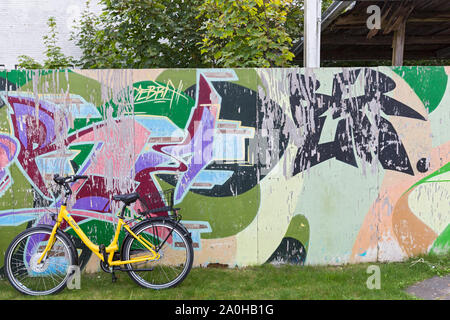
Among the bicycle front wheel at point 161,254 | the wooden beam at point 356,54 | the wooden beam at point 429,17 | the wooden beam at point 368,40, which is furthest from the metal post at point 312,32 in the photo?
the wooden beam at point 356,54

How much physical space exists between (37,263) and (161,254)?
1.23m

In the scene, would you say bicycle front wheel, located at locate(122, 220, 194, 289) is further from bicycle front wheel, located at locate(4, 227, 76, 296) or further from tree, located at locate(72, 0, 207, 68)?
tree, located at locate(72, 0, 207, 68)

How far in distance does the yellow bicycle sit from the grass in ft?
0.46

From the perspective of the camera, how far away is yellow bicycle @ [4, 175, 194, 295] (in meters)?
3.85

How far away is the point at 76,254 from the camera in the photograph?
3869 millimetres

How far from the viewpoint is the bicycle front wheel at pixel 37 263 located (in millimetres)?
3826

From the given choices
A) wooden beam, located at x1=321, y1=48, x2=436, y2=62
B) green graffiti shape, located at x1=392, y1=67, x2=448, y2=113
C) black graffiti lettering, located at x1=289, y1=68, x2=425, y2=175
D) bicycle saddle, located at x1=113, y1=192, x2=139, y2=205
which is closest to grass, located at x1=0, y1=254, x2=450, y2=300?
bicycle saddle, located at x1=113, y1=192, x2=139, y2=205

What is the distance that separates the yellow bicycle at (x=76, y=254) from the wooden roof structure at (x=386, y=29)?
180 inches

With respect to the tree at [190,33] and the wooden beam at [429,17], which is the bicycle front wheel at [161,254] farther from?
the wooden beam at [429,17]

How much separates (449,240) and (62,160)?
4518 mm

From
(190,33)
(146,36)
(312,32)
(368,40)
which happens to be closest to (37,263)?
(312,32)

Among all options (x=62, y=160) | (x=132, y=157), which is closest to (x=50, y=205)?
(x=62, y=160)

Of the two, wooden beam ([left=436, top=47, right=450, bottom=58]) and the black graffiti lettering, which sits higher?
wooden beam ([left=436, top=47, right=450, bottom=58])
